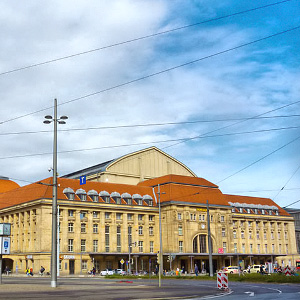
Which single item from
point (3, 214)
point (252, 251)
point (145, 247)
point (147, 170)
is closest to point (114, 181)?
point (147, 170)

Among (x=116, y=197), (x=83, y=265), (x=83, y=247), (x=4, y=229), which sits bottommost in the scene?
(x=83, y=265)

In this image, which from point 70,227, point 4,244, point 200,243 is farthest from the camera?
point 200,243

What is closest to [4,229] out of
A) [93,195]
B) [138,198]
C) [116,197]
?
[93,195]

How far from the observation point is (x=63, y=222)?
3383 inches

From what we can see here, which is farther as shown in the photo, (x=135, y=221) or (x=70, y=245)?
(x=135, y=221)

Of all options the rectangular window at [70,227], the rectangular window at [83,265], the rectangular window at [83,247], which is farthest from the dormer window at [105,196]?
the rectangular window at [83,265]

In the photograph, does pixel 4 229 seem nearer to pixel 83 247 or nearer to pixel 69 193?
pixel 69 193

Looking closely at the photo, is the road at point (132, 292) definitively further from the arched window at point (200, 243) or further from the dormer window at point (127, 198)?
the arched window at point (200, 243)

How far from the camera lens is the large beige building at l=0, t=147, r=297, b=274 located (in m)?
86.1

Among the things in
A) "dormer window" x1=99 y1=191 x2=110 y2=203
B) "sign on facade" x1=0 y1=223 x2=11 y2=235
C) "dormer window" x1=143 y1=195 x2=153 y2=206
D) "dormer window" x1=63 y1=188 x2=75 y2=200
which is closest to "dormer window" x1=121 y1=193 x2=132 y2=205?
"dormer window" x1=99 y1=191 x2=110 y2=203

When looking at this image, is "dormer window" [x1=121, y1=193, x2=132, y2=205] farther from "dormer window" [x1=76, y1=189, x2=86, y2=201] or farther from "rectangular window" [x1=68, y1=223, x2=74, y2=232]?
"rectangular window" [x1=68, y1=223, x2=74, y2=232]

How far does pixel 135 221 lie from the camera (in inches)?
3740

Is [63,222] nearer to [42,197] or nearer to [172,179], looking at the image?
[42,197]

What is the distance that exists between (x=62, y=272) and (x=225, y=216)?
37998mm
